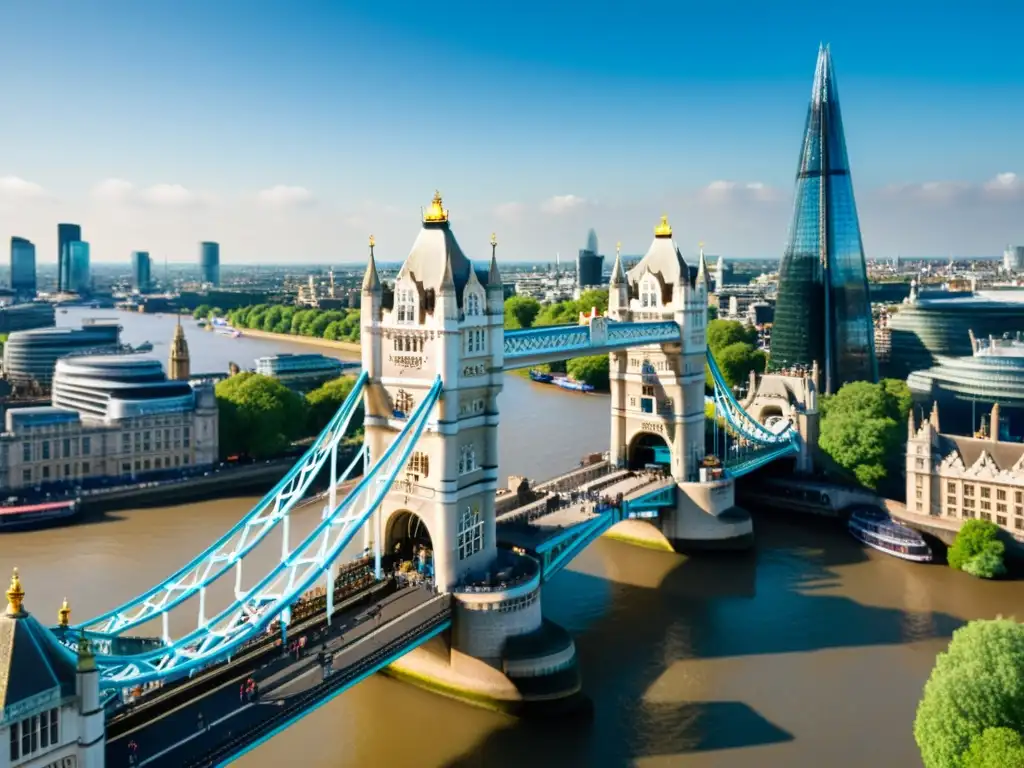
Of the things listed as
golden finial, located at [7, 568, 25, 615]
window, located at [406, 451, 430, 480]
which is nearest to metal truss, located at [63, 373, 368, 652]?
window, located at [406, 451, 430, 480]

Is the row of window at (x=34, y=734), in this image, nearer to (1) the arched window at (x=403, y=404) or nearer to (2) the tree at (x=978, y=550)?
(1) the arched window at (x=403, y=404)

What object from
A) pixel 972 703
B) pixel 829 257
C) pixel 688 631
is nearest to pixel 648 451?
pixel 688 631

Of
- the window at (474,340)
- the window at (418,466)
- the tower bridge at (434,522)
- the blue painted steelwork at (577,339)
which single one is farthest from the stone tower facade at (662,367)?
the window at (418,466)

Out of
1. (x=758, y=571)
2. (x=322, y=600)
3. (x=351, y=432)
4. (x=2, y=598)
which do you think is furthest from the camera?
(x=351, y=432)

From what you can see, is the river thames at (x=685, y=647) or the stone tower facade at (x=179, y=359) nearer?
the river thames at (x=685, y=647)

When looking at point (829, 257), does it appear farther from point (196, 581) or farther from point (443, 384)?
point (196, 581)

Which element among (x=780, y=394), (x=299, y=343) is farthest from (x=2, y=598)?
(x=299, y=343)

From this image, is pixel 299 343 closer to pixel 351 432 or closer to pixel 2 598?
pixel 351 432
